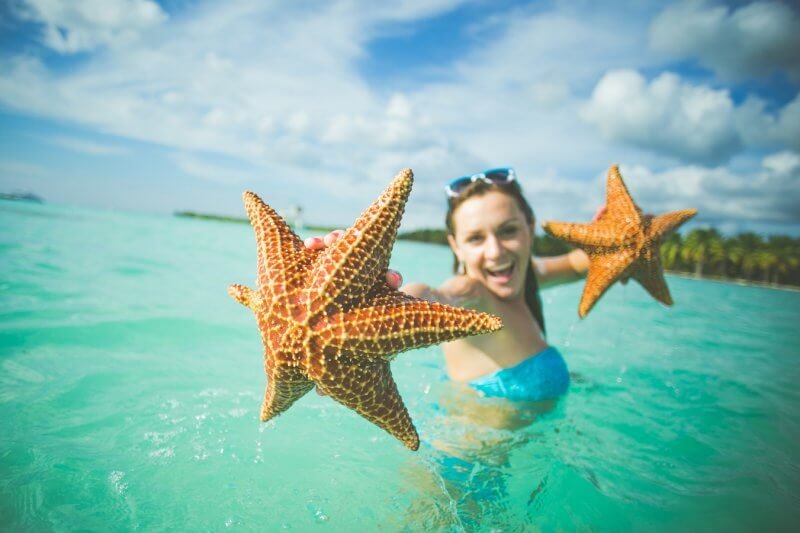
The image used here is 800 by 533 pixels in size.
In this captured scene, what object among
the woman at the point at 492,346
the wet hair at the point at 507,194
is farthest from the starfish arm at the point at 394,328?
the wet hair at the point at 507,194

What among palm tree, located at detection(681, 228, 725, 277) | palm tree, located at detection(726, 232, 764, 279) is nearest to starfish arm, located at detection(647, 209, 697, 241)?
palm tree, located at detection(681, 228, 725, 277)

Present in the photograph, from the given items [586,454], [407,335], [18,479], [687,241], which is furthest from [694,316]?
[687,241]

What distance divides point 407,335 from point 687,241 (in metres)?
88.7

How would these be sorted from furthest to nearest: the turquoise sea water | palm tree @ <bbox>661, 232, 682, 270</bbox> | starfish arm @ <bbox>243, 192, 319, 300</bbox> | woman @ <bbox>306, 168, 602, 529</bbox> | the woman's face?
palm tree @ <bbox>661, 232, 682, 270</bbox>
the woman's face
woman @ <bbox>306, 168, 602, 529</bbox>
the turquoise sea water
starfish arm @ <bbox>243, 192, 319, 300</bbox>

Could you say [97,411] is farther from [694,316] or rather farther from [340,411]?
[694,316]

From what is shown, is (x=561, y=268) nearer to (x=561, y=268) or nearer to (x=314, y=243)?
(x=561, y=268)

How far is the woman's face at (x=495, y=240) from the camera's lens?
14.3 ft

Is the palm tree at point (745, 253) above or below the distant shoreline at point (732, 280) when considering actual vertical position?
above

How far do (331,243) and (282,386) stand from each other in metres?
0.86

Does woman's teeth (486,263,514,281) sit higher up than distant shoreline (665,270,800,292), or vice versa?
woman's teeth (486,263,514,281)

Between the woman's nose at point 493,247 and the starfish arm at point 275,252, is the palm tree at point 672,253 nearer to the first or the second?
the woman's nose at point 493,247

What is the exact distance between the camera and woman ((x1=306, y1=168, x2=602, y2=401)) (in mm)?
4363

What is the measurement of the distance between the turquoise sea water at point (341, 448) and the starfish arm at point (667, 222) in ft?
8.05

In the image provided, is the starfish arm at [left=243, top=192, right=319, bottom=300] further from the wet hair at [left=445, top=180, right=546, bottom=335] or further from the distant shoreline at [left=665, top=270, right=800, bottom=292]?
the distant shoreline at [left=665, top=270, right=800, bottom=292]
